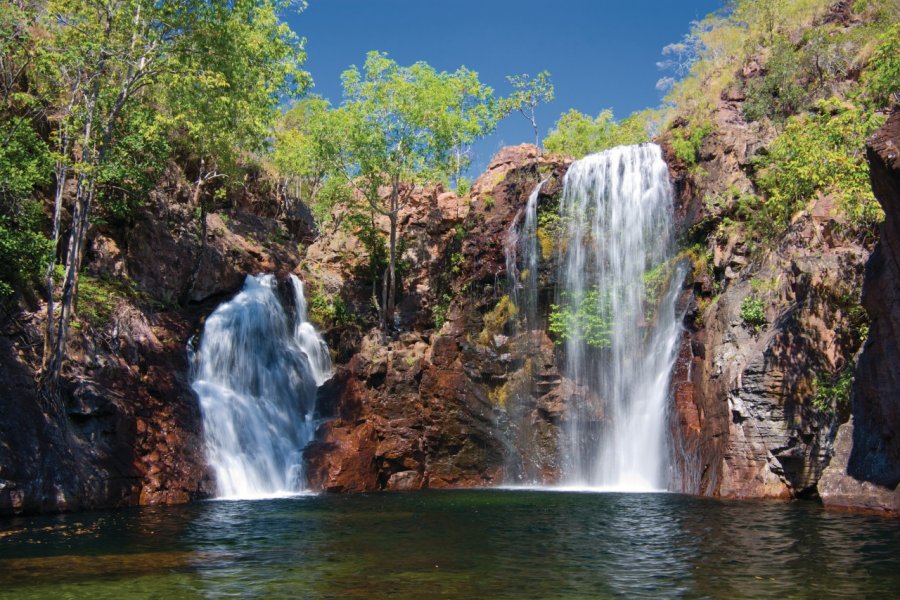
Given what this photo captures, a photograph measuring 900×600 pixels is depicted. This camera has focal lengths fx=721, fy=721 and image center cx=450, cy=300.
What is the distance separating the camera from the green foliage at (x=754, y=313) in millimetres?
20328

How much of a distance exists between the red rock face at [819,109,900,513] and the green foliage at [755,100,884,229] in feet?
14.3

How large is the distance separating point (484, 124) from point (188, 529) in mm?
24283

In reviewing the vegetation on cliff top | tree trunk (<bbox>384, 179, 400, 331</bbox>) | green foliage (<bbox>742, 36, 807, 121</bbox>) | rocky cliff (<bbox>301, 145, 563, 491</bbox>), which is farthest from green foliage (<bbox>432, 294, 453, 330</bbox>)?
green foliage (<bbox>742, 36, 807, 121</bbox>)

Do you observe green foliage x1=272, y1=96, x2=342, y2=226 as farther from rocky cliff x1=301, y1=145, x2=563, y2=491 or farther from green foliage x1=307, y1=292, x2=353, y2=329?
green foliage x1=307, y1=292, x2=353, y2=329

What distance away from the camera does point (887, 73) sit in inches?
739

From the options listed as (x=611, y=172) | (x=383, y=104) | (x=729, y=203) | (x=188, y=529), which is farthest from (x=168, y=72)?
(x=729, y=203)

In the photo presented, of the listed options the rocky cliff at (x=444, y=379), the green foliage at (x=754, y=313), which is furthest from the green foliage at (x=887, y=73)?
the rocky cliff at (x=444, y=379)

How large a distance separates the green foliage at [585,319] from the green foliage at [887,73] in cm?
1089

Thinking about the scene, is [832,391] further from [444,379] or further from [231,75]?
[231,75]

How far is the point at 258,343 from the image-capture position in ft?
87.4

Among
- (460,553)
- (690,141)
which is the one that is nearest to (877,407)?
(460,553)

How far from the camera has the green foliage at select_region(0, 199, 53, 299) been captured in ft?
60.4

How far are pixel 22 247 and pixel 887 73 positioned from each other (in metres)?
22.8

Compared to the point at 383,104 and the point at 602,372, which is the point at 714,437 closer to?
the point at 602,372
